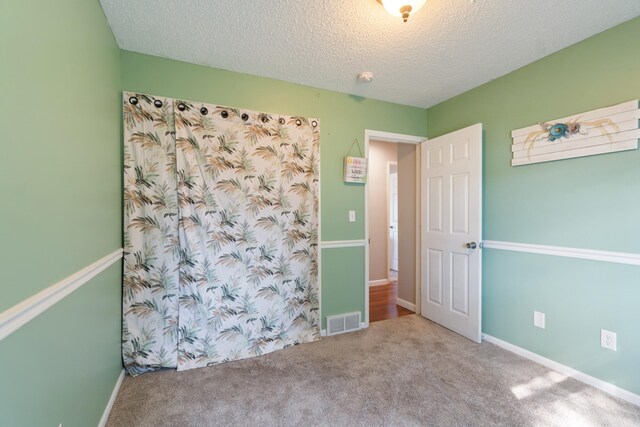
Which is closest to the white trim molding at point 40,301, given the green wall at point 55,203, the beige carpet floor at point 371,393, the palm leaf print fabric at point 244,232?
the green wall at point 55,203

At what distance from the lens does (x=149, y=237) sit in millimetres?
2043

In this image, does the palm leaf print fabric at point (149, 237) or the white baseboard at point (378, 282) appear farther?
the white baseboard at point (378, 282)

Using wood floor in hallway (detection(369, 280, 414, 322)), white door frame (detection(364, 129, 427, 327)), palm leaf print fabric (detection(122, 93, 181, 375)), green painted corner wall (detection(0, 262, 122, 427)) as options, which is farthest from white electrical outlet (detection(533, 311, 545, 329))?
green painted corner wall (detection(0, 262, 122, 427))

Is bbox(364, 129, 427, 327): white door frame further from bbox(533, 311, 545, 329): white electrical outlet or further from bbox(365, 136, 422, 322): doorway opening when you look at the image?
bbox(533, 311, 545, 329): white electrical outlet

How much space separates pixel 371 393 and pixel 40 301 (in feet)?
5.95

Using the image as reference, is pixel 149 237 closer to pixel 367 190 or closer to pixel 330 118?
pixel 330 118

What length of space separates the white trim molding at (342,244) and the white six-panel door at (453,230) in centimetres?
82

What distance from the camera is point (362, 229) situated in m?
2.86

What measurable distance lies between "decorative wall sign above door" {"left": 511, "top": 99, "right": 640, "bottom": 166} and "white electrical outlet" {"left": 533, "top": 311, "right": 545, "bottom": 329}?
1.23 m

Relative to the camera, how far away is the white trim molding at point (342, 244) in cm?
267

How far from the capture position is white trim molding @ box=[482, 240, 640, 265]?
1.73m

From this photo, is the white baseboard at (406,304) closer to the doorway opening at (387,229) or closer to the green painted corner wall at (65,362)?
the doorway opening at (387,229)

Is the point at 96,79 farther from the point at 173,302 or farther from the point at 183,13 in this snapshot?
the point at 173,302

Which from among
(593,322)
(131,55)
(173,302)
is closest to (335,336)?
(173,302)
